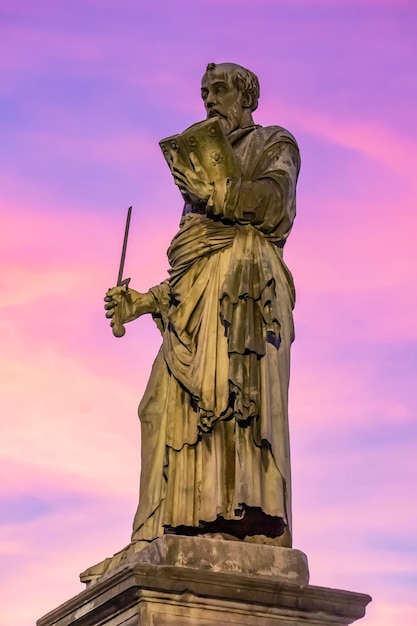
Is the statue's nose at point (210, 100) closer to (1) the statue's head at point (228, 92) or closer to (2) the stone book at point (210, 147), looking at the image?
(1) the statue's head at point (228, 92)

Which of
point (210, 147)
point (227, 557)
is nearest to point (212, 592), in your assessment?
point (227, 557)

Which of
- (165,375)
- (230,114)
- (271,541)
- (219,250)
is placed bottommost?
(271,541)

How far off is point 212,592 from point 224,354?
2.31m

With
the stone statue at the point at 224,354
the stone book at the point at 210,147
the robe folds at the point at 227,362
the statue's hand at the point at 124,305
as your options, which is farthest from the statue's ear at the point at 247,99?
the statue's hand at the point at 124,305

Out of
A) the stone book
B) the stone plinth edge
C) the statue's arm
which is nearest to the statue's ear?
the statue's arm

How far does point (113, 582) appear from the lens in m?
11.1

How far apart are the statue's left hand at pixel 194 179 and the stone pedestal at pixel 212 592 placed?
131 inches

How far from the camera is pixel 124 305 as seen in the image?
13.4 metres

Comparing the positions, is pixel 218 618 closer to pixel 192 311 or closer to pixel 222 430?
pixel 222 430

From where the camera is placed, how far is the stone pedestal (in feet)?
35.4

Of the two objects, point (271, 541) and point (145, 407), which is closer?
point (271, 541)

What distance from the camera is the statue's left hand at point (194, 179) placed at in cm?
1267

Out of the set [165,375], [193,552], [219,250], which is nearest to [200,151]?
[219,250]

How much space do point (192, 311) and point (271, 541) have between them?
234cm
